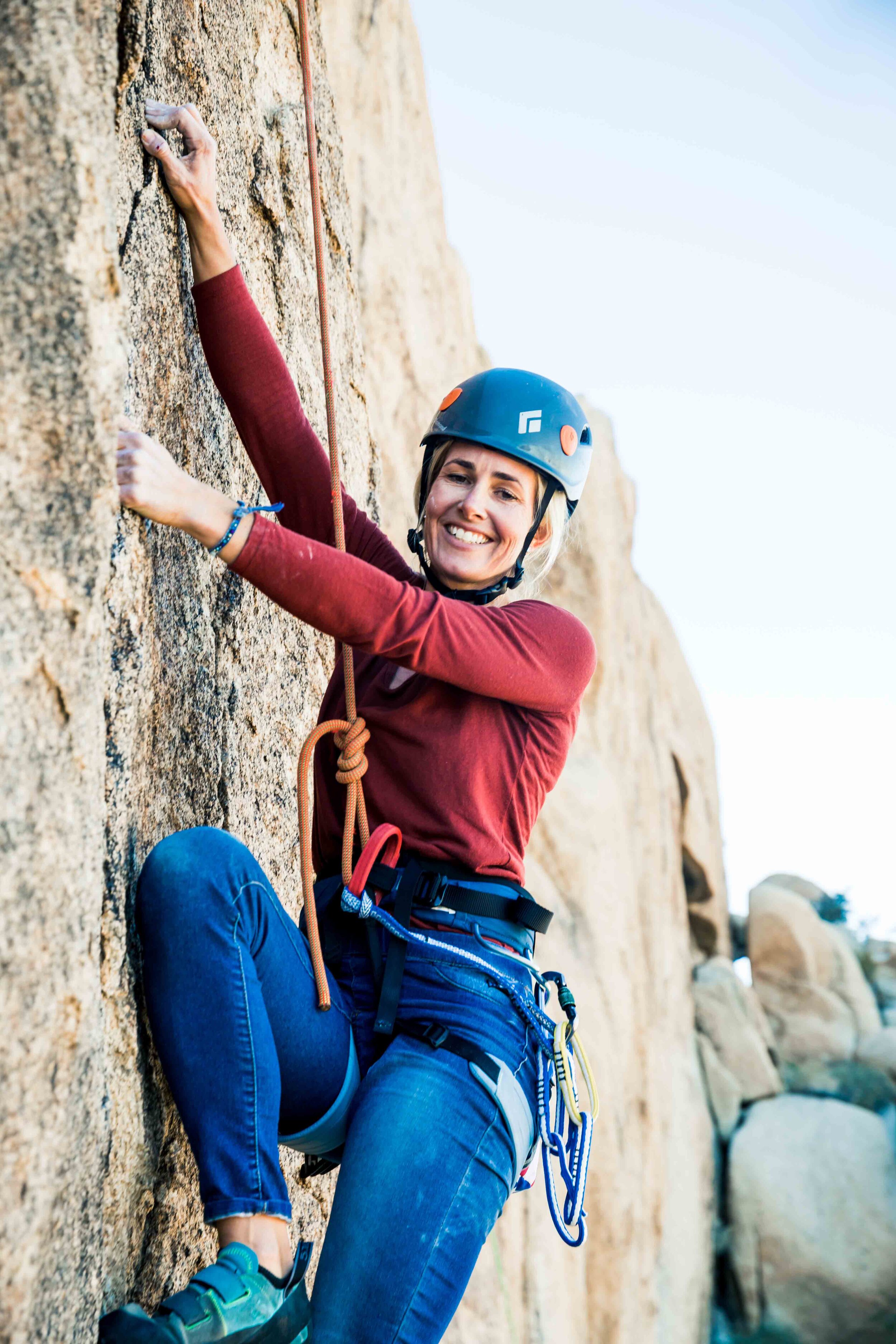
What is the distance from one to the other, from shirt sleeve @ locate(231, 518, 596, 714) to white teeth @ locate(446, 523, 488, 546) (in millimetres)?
357

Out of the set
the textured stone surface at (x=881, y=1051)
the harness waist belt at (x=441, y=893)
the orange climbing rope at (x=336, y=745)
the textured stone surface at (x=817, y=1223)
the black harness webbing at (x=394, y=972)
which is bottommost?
the textured stone surface at (x=817, y=1223)

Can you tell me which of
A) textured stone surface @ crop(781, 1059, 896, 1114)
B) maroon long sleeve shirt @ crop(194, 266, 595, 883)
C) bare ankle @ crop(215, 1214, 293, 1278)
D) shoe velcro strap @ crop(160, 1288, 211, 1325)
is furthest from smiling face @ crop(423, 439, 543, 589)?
textured stone surface @ crop(781, 1059, 896, 1114)

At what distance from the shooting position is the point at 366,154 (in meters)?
8.33

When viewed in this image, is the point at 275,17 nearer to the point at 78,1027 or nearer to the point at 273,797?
the point at 273,797

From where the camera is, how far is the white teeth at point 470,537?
2730mm

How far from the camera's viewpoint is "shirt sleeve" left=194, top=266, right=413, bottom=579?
249 cm

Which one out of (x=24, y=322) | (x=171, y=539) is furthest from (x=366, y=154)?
(x=24, y=322)

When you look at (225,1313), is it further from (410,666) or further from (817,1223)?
(817,1223)

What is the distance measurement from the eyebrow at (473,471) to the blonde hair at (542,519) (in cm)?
5

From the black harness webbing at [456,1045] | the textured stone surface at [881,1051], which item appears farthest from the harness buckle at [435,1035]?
the textured stone surface at [881,1051]

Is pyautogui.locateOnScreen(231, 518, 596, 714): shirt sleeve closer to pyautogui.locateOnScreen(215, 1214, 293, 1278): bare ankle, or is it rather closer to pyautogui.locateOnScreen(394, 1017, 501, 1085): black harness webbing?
pyautogui.locateOnScreen(394, 1017, 501, 1085): black harness webbing

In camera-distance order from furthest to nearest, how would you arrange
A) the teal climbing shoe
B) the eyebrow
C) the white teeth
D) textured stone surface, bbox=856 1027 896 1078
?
textured stone surface, bbox=856 1027 896 1078, the eyebrow, the white teeth, the teal climbing shoe

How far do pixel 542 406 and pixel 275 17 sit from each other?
157cm

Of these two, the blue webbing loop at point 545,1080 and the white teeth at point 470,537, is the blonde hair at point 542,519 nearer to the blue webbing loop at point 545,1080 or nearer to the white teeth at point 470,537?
the white teeth at point 470,537
